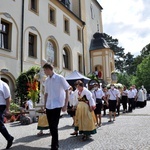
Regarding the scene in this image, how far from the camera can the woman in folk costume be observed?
633 centimetres

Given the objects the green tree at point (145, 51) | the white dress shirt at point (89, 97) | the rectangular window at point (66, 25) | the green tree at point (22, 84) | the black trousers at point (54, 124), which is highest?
the green tree at point (145, 51)

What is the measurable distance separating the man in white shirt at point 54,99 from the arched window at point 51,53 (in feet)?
51.1

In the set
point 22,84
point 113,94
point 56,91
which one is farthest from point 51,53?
point 56,91

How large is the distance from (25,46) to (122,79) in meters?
47.2

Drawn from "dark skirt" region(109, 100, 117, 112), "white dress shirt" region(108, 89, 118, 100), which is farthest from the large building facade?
"dark skirt" region(109, 100, 117, 112)

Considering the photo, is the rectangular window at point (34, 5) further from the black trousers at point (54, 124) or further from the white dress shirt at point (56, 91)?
the black trousers at point (54, 124)

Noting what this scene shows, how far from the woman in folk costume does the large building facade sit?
31.1 feet

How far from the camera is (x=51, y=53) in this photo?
70.5 feet

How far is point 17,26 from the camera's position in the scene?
16688 millimetres

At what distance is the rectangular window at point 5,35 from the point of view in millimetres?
15578

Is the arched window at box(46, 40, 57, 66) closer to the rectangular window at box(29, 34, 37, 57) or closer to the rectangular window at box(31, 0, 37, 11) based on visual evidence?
the rectangular window at box(29, 34, 37, 57)

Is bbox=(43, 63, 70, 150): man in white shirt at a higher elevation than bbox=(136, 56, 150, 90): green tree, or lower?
lower

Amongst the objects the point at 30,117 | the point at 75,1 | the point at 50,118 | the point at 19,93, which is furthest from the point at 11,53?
the point at 75,1

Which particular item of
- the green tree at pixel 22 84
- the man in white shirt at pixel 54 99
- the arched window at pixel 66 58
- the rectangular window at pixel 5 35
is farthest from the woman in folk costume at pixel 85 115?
the arched window at pixel 66 58
